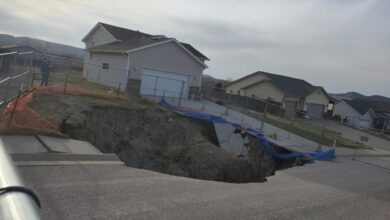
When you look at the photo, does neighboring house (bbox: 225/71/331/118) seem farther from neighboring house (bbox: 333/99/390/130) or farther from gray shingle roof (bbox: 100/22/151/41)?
gray shingle roof (bbox: 100/22/151/41)

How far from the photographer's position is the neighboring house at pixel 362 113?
212ft

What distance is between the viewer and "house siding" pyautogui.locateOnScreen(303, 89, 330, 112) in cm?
5467

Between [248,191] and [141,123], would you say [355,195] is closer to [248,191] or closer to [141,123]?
[248,191]

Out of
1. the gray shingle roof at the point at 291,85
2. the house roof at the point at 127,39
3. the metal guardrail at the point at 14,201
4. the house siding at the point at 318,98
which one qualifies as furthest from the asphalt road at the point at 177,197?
the house siding at the point at 318,98

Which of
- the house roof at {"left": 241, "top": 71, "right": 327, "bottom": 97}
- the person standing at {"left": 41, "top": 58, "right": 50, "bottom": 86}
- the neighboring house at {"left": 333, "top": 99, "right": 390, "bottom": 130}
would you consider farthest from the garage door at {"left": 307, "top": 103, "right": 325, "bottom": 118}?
the person standing at {"left": 41, "top": 58, "right": 50, "bottom": 86}

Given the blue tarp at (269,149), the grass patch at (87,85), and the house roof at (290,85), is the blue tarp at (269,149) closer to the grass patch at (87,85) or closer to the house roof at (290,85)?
the grass patch at (87,85)

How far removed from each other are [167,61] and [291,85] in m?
26.8

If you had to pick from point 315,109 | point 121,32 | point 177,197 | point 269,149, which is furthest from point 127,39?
point 177,197

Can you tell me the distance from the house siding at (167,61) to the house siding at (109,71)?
0.85 meters

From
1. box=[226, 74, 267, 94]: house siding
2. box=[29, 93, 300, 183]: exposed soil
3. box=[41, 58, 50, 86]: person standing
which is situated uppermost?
box=[226, 74, 267, 94]: house siding

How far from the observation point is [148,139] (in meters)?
18.4

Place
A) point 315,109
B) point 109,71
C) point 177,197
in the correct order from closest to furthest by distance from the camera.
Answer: point 177,197, point 109,71, point 315,109

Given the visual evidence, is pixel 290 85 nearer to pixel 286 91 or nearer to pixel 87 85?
pixel 286 91

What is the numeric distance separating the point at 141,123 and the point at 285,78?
42.6 meters
